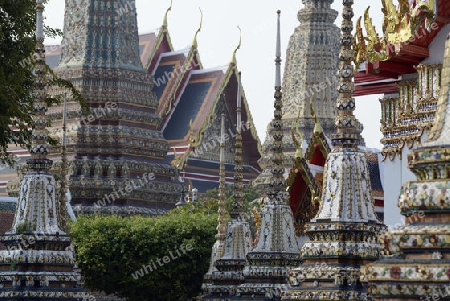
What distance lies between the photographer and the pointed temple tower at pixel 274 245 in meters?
14.4

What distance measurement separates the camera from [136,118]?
40062 millimetres

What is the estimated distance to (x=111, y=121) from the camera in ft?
130

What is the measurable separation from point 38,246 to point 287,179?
6945 millimetres

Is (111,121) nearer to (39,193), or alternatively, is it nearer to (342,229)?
(39,193)

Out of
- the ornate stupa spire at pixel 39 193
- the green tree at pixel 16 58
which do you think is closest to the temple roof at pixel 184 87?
the green tree at pixel 16 58

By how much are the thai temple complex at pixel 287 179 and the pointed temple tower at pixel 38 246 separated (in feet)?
0.05

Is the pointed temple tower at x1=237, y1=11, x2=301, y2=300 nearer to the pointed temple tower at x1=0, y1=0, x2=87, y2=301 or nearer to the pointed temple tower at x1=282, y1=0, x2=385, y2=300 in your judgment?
the pointed temple tower at x1=0, y1=0, x2=87, y2=301

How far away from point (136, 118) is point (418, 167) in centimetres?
3307

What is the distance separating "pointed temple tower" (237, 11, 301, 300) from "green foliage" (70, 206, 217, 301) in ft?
53.1

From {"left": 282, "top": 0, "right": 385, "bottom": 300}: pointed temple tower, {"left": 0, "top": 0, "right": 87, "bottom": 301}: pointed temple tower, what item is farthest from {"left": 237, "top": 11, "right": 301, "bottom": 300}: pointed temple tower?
{"left": 282, "top": 0, "right": 385, "bottom": 300}: pointed temple tower

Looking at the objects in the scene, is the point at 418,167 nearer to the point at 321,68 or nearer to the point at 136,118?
the point at 136,118

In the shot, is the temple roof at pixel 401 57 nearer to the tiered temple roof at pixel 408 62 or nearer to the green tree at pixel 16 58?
the tiered temple roof at pixel 408 62

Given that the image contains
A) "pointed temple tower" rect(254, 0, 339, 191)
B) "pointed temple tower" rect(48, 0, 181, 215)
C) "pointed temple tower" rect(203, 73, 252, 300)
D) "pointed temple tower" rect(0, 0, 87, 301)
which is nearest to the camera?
"pointed temple tower" rect(0, 0, 87, 301)

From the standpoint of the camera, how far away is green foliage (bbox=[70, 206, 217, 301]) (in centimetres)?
3098
